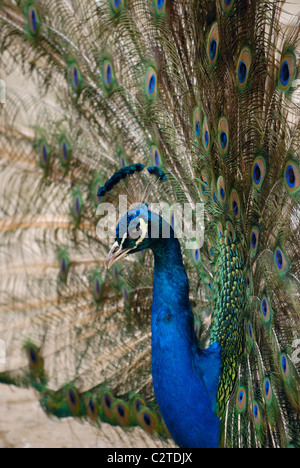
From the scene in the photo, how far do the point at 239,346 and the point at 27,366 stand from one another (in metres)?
0.80

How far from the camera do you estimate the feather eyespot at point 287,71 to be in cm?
108

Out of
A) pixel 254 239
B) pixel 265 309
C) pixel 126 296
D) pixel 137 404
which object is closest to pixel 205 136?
pixel 254 239

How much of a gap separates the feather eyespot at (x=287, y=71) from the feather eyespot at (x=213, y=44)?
0.18m

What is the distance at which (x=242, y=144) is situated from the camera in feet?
4.21

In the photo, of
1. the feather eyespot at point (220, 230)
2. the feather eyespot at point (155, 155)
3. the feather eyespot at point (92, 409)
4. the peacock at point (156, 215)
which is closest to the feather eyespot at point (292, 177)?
the peacock at point (156, 215)

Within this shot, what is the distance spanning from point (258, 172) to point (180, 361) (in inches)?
18.7

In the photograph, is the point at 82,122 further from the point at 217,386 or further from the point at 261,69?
the point at 217,386

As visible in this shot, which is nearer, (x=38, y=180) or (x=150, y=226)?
(x=150, y=226)

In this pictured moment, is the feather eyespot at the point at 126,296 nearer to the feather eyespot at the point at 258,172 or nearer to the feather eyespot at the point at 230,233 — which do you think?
the feather eyespot at the point at 230,233

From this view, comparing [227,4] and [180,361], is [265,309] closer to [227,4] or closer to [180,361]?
[180,361]

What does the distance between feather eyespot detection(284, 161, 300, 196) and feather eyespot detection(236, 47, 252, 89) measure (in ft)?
0.69

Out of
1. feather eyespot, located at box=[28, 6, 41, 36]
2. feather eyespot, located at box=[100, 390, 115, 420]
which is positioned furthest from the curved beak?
feather eyespot, located at box=[28, 6, 41, 36]
